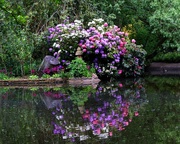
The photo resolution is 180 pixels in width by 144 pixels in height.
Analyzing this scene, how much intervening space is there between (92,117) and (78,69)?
972 centimetres

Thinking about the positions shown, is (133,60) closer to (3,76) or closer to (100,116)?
(3,76)

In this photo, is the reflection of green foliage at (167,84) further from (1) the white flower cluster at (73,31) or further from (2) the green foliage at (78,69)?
(1) the white flower cluster at (73,31)

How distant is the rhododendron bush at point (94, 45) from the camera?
2012 cm

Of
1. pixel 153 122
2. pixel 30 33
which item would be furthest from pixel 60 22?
pixel 153 122

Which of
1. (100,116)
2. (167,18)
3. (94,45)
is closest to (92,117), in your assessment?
(100,116)

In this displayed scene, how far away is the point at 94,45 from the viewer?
65.3 feet

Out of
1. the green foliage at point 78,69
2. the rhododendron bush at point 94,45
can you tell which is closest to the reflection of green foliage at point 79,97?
the green foliage at point 78,69

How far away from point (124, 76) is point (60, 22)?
445 centimetres

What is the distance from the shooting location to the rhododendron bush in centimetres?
2012

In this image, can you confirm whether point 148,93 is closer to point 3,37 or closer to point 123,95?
point 123,95

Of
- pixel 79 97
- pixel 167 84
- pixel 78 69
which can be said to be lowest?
pixel 167 84

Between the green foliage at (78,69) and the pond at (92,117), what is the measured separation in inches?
187

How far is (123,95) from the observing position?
13.7m

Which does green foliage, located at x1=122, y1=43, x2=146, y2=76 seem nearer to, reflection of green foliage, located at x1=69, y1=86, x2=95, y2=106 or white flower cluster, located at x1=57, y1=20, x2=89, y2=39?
white flower cluster, located at x1=57, y1=20, x2=89, y2=39
